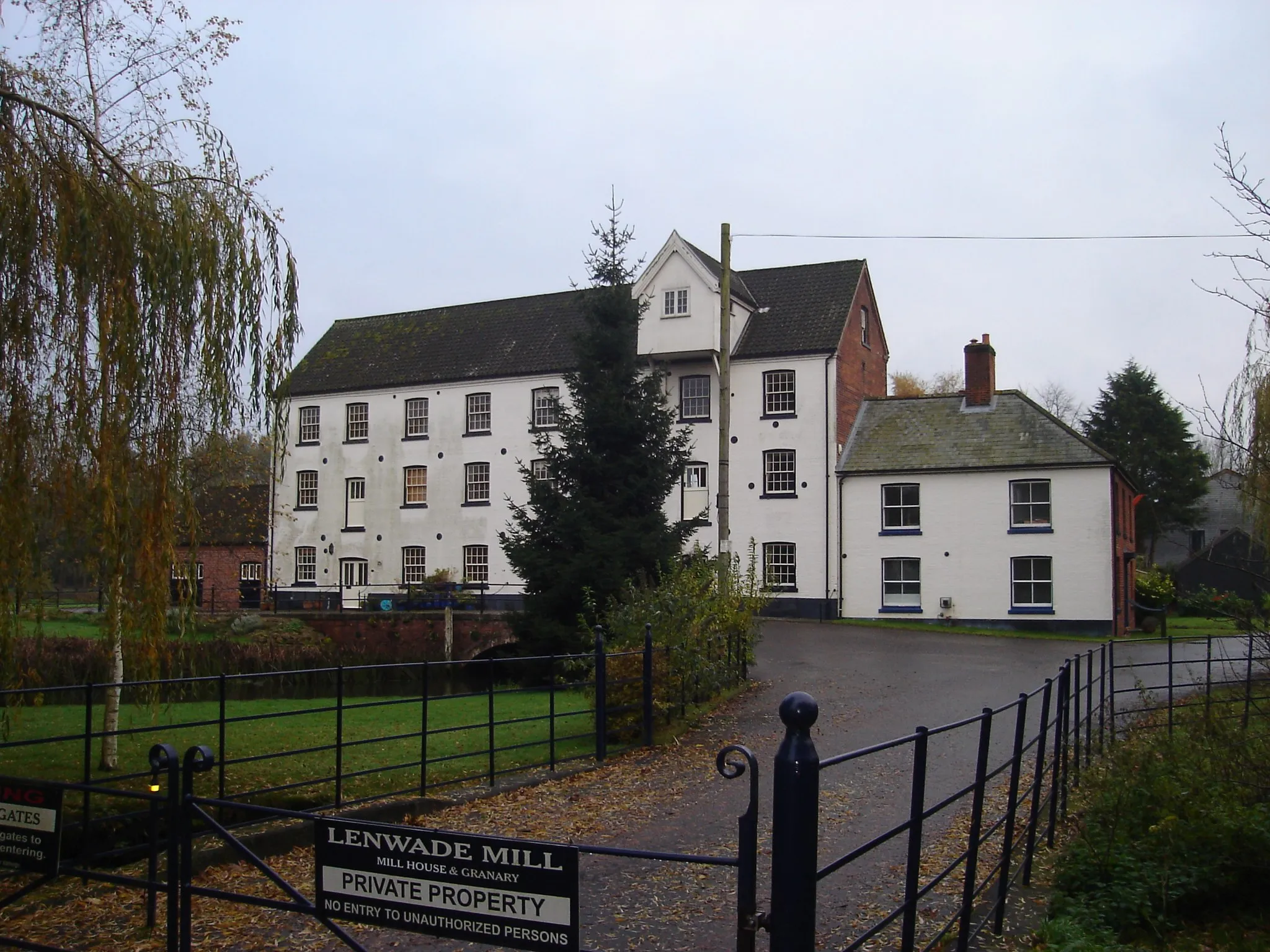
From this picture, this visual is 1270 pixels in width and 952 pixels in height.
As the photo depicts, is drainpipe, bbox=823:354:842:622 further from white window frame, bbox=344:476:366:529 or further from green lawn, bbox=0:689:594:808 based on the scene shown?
white window frame, bbox=344:476:366:529

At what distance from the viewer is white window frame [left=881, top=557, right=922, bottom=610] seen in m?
34.8

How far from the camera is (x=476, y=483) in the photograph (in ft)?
136

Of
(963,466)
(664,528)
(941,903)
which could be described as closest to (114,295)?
(941,903)

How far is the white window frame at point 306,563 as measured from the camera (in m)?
43.8

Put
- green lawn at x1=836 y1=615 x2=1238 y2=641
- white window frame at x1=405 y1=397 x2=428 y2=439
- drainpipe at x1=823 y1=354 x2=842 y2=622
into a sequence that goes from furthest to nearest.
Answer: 1. white window frame at x1=405 y1=397 x2=428 y2=439
2. drainpipe at x1=823 y1=354 x2=842 y2=622
3. green lawn at x1=836 y1=615 x2=1238 y2=641

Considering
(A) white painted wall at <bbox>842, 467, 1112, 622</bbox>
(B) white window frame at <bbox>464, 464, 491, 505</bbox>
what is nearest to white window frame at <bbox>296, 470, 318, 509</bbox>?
(B) white window frame at <bbox>464, 464, 491, 505</bbox>

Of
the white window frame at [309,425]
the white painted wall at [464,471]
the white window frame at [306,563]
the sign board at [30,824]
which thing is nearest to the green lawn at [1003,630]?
the white painted wall at [464,471]

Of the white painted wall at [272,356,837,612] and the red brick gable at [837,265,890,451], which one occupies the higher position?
the red brick gable at [837,265,890,451]

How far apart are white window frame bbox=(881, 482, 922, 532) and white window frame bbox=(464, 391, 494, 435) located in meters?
14.5

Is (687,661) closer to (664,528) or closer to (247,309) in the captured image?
(664,528)

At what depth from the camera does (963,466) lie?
112 feet

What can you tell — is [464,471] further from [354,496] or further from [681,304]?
[681,304]

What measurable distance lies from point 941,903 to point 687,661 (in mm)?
7569

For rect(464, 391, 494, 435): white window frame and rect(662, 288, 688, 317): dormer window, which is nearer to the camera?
rect(662, 288, 688, 317): dormer window
